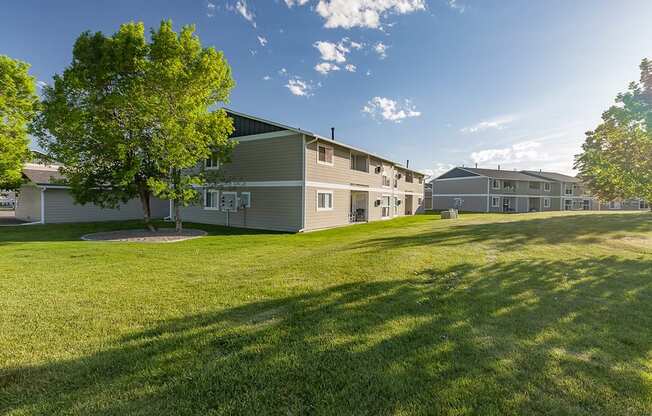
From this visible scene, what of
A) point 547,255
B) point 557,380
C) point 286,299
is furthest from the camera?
point 547,255

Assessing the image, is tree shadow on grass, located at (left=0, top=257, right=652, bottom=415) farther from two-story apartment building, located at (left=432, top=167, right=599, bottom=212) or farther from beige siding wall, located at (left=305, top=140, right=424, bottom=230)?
two-story apartment building, located at (left=432, top=167, right=599, bottom=212)

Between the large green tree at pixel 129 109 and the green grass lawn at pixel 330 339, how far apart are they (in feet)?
25.4

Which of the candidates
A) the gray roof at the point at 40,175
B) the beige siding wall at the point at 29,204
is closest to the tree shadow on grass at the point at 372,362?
the gray roof at the point at 40,175

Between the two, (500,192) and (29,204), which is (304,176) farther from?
(500,192)

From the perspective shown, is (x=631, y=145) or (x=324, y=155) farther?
(x=324, y=155)

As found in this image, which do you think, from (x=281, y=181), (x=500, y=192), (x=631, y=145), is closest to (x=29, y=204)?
(x=281, y=181)

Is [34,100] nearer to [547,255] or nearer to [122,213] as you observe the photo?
[122,213]

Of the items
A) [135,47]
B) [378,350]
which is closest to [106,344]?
[378,350]

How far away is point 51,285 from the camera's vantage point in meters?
5.93

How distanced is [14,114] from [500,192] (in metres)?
52.1

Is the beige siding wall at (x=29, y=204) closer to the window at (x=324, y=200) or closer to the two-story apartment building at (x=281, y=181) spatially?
the two-story apartment building at (x=281, y=181)

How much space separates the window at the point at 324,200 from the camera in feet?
59.0

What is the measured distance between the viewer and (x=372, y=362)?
3.14 metres

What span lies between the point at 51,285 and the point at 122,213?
828 inches
